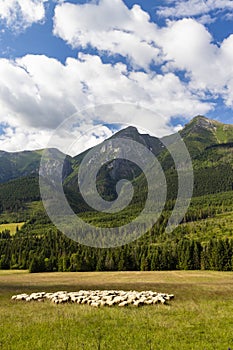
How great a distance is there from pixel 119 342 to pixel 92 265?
122 metres

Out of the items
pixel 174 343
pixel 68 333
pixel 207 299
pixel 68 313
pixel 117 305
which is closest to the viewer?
pixel 174 343

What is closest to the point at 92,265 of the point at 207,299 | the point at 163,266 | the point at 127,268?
the point at 127,268

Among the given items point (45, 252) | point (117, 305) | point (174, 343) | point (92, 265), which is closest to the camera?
point (174, 343)

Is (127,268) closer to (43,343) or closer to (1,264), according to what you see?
(1,264)

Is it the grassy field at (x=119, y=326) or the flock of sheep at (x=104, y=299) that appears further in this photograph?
the flock of sheep at (x=104, y=299)

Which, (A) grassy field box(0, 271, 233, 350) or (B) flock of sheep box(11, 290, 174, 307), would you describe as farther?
(B) flock of sheep box(11, 290, 174, 307)

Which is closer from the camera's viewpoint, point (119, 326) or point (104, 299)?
point (119, 326)

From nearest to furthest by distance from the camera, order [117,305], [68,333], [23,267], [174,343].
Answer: [174,343] < [68,333] < [117,305] < [23,267]

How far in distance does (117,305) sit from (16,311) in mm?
8743

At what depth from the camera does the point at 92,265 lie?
13538cm

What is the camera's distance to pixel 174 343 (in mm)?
17328

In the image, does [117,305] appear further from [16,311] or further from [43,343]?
[43,343]

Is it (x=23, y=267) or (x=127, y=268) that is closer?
(x=127, y=268)

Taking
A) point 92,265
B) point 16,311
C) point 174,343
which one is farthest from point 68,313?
point 92,265
